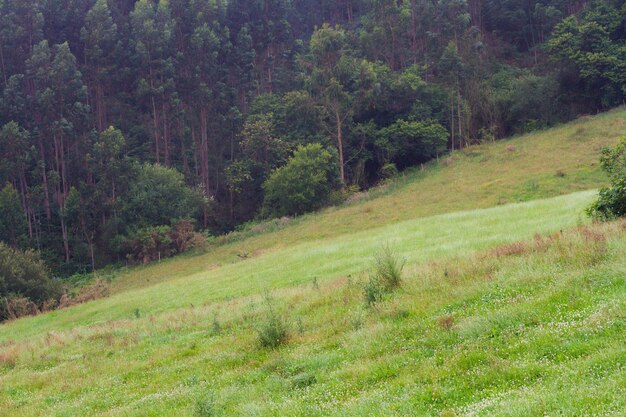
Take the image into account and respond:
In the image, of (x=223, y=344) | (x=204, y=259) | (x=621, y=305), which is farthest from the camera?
(x=204, y=259)

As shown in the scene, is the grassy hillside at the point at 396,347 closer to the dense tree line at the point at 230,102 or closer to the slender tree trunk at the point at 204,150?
the dense tree line at the point at 230,102

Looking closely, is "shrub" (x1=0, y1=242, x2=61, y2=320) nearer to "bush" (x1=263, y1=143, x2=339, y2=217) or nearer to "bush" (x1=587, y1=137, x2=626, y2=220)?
"bush" (x1=263, y1=143, x2=339, y2=217)

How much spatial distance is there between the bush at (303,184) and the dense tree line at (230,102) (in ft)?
0.79

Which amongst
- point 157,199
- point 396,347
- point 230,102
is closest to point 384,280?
point 396,347

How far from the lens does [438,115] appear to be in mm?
77312

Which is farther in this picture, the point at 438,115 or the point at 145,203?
the point at 438,115

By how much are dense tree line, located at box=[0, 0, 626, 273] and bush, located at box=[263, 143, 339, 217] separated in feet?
0.79

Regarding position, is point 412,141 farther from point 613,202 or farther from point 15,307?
point 613,202

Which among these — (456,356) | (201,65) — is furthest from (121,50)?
(456,356)

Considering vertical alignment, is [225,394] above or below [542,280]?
below

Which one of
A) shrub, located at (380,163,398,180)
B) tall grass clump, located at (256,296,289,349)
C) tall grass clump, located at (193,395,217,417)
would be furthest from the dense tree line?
tall grass clump, located at (193,395,217,417)

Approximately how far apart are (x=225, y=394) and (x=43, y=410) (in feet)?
14.4

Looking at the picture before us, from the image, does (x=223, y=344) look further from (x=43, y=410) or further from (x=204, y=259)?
(x=204, y=259)

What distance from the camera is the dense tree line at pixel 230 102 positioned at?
67.5 metres
